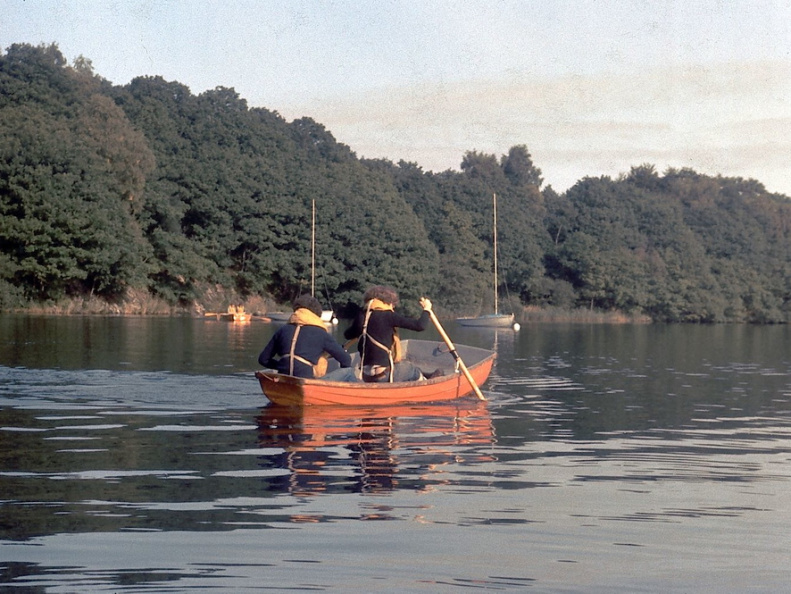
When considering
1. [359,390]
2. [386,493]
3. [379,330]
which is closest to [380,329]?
[379,330]

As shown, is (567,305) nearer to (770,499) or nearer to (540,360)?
(540,360)

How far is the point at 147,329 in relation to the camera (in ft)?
125

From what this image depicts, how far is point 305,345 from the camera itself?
13.4m

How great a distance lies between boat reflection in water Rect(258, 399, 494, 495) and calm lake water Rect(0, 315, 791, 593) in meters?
0.04

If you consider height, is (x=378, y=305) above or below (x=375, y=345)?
above

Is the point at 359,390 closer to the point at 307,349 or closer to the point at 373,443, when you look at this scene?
the point at 307,349

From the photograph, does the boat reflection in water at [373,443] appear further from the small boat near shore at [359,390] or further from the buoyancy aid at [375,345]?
the buoyancy aid at [375,345]

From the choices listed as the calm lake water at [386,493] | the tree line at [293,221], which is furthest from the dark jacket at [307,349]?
the tree line at [293,221]

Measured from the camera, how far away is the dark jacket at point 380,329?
1373 cm

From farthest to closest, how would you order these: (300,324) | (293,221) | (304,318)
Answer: (293,221)
(300,324)
(304,318)

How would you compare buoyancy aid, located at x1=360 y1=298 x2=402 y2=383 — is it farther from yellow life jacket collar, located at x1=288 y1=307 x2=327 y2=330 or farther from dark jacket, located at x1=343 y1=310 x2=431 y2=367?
yellow life jacket collar, located at x1=288 y1=307 x2=327 y2=330

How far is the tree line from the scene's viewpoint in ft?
173

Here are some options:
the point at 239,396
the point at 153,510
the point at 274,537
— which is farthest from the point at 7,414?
the point at 274,537

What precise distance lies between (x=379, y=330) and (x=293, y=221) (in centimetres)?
5246
